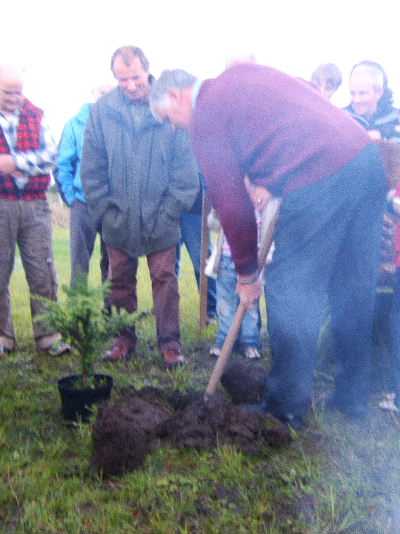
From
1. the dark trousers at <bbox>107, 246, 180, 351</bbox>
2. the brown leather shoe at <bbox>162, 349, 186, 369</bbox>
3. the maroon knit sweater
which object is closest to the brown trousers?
the dark trousers at <bbox>107, 246, 180, 351</bbox>

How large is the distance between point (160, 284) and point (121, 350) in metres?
0.60

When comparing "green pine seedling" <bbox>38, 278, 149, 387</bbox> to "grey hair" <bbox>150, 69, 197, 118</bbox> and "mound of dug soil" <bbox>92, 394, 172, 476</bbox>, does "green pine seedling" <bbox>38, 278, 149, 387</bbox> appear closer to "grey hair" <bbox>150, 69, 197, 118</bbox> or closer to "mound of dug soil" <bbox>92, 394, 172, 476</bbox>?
"mound of dug soil" <bbox>92, 394, 172, 476</bbox>

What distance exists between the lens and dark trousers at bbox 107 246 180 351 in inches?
210

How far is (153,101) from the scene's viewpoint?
3748mm

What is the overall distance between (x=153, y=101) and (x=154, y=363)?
2271 millimetres

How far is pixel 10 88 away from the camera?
5.30 metres

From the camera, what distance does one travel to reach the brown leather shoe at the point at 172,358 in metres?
5.22

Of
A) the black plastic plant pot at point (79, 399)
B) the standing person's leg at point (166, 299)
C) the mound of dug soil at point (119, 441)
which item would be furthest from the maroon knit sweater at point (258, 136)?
the standing person's leg at point (166, 299)

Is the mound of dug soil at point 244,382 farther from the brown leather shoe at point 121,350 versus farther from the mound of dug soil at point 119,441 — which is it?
the brown leather shoe at point 121,350

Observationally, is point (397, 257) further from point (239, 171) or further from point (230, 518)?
point (230, 518)

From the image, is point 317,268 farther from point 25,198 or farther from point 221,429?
point 25,198

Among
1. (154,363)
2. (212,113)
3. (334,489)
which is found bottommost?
(154,363)

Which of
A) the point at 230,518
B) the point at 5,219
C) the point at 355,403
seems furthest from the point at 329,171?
the point at 5,219

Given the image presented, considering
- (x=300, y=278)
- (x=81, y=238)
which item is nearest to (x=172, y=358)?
(x=81, y=238)
